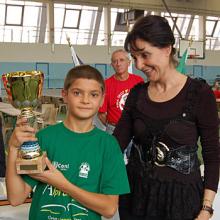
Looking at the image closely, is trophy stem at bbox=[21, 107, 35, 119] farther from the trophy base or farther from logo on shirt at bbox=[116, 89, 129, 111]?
logo on shirt at bbox=[116, 89, 129, 111]

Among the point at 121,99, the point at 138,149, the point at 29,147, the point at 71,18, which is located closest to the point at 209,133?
the point at 138,149

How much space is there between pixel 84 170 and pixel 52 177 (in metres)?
0.12

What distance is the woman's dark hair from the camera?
1.37 metres

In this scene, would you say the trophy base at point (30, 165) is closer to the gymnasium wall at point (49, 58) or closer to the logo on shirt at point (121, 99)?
the logo on shirt at point (121, 99)

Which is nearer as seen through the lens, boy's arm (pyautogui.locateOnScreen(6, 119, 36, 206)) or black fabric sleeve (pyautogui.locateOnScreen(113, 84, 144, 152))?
boy's arm (pyautogui.locateOnScreen(6, 119, 36, 206))

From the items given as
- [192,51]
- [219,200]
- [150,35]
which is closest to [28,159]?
[150,35]

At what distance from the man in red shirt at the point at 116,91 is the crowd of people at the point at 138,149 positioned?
217 centimetres

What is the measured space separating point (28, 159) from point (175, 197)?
55 cm

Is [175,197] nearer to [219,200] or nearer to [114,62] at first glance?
[219,200]

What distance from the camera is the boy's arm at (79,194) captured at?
1.18 metres

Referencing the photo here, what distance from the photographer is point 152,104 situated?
57.3 inches

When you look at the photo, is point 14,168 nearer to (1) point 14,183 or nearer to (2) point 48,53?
(1) point 14,183

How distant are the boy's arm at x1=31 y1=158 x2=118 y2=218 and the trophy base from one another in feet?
0.10

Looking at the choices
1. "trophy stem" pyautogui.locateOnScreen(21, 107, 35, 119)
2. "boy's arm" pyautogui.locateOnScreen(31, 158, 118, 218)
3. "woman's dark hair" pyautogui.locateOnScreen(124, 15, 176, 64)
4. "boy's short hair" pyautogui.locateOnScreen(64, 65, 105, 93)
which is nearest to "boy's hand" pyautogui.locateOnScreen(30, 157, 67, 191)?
"boy's arm" pyautogui.locateOnScreen(31, 158, 118, 218)
